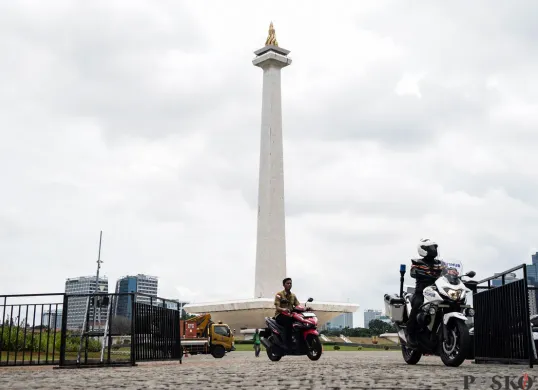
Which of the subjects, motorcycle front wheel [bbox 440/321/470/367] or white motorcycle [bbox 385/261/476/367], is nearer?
motorcycle front wheel [bbox 440/321/470/367]

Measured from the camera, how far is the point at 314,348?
46.6 feet

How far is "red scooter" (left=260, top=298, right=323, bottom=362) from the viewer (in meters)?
14.2

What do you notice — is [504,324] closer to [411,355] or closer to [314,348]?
[411,355]

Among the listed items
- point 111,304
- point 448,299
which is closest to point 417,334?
point 448,299

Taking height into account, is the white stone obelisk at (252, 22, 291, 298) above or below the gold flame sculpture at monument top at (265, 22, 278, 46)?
below

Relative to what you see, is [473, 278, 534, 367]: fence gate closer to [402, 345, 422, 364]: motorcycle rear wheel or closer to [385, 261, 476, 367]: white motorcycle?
[385, 261, 476, 367]: white motorcycle

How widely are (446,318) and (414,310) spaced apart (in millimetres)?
971

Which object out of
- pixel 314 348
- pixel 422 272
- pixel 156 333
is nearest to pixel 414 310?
pixel 422 272

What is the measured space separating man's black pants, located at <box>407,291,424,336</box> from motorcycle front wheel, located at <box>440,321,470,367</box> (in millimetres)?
873

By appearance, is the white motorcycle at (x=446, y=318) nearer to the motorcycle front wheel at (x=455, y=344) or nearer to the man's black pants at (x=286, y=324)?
the motorcycle front wheel at (x=455, y=344)

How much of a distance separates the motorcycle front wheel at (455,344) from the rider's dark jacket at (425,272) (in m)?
1.07

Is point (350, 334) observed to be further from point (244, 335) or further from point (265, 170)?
point (265, 170)

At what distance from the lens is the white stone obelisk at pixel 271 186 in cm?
4984

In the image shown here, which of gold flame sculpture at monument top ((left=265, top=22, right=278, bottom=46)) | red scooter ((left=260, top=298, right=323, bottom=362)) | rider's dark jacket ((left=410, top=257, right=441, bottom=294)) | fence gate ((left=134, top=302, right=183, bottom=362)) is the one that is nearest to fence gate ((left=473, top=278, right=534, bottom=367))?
rider's dark jacket ((left=410, top=257, right=441, bottom=294))
